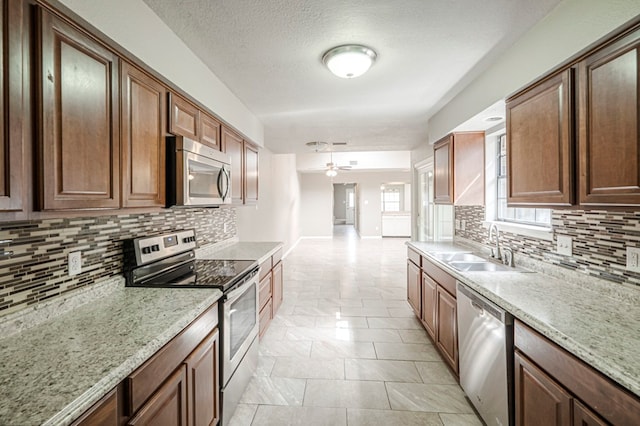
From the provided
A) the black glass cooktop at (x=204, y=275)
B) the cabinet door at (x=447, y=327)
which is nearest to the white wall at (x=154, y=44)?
the black glass cooktop at (x=204, y=275)

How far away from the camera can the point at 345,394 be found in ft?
6.98

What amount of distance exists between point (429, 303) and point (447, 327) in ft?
1.49

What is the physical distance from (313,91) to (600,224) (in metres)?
2.28

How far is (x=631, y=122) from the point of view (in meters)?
1.15

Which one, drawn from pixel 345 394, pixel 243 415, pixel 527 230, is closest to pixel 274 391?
pixel 243 415

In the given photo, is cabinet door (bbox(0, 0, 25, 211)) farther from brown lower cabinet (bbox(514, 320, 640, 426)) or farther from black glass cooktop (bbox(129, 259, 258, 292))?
brown lower cabinet (bbox(514, 320, 640, 426))

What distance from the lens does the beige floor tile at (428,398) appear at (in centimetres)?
198

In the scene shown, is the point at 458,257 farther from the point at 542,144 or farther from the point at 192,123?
the point at 192,123

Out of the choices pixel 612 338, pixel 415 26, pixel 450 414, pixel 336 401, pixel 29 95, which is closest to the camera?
pixel 29 95

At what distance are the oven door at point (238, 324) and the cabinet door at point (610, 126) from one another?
205cm

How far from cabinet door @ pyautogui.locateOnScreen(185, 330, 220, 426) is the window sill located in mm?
2335

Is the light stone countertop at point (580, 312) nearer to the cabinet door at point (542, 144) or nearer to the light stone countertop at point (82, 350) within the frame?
the cabinet door at point (542, 144)

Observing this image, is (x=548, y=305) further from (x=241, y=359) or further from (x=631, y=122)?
(x=241, y=359)

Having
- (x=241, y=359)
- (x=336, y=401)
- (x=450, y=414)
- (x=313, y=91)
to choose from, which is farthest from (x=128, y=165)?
(x=450, y=414)
